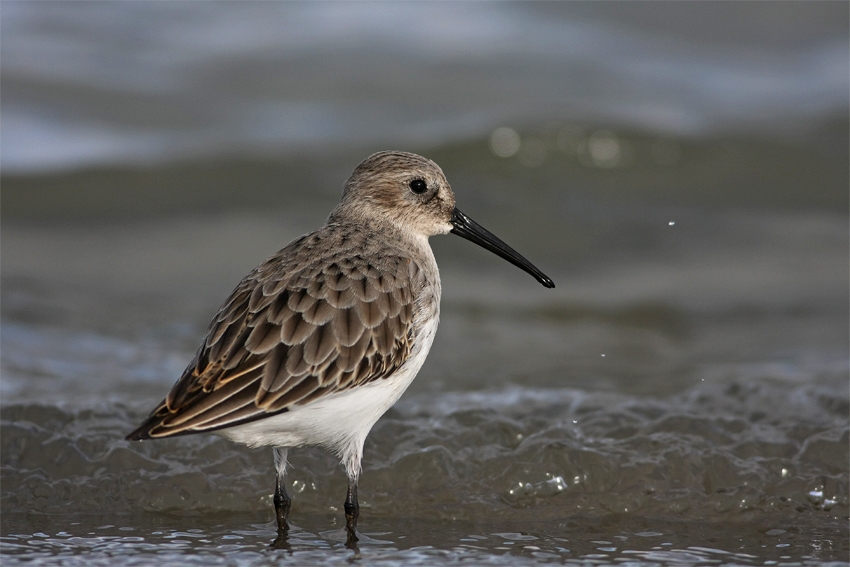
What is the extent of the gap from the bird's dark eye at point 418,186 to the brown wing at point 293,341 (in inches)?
27.5

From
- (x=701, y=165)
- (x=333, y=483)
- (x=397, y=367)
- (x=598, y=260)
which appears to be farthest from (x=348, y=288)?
(x=701, y=165)

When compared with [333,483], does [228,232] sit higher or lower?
higher

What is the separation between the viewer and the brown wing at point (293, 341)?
470cm

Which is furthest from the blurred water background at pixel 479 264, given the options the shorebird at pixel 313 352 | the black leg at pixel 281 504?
the shorebird at pixel 313 352

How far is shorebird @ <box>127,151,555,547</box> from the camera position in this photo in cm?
474

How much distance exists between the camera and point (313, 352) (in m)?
4.93

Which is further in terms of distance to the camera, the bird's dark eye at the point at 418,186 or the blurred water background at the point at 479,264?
the bird's dark eye at the point at 418,186

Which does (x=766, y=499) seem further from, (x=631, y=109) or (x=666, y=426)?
(x=631, y=109)

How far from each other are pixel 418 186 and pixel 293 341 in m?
1.51

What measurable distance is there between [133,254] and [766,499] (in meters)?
6.76

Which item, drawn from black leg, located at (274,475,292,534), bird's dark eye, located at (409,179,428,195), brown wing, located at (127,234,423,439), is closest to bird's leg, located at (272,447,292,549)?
black leg, located at (274,475,292,534)

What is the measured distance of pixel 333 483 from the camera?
5.91m

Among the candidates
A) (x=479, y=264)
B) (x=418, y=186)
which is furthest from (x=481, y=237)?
(x=479, y=264)

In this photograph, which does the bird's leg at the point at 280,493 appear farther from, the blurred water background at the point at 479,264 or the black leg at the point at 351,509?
the black leg at the point at 351,509
